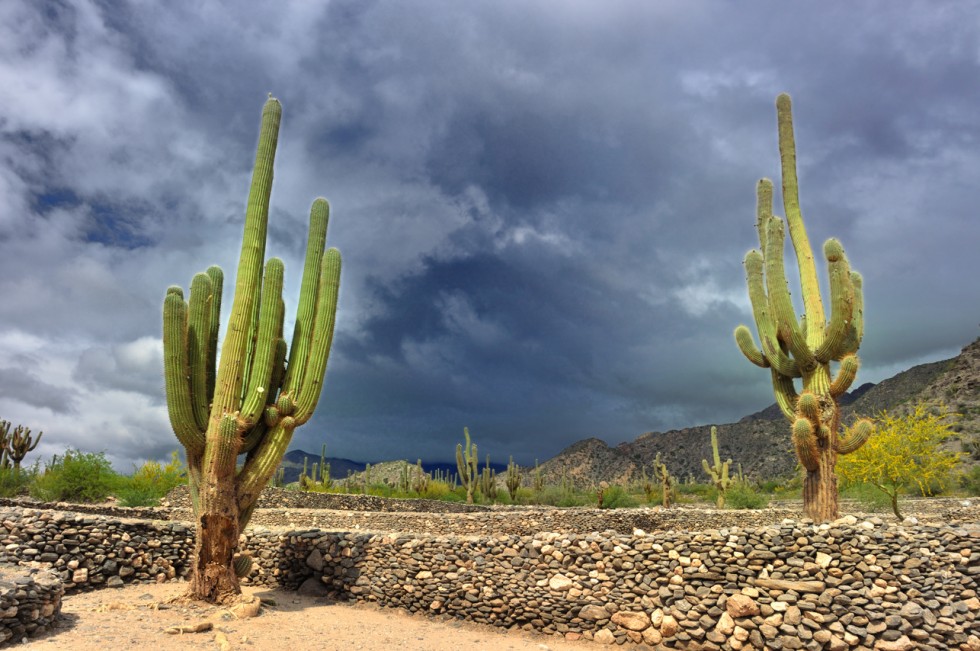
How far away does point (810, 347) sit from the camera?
40.7ft

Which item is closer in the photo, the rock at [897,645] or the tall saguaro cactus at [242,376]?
the rock at [897,645]

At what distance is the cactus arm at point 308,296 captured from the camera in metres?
10.9

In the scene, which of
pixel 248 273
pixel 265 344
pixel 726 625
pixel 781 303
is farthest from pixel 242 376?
pixel 781 303

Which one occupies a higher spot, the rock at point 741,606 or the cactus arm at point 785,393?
the cactus arm at point 785,393

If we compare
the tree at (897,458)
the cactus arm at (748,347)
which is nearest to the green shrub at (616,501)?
the tree at (897,458)

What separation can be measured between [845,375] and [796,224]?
403cm

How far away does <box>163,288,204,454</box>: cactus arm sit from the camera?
978 centimetres

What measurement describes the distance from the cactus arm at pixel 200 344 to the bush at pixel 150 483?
48.5ft

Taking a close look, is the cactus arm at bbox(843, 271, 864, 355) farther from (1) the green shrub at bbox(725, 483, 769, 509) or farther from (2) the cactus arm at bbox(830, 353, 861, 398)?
(1) the green shrub at bbox(725, 483, 769, 509)

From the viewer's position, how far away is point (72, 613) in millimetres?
9172

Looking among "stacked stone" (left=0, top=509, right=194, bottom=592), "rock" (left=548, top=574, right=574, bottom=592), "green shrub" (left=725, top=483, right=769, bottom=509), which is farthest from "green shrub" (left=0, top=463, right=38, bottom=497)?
"green shrub" (left=725, top=483, right=769, bottom=509)

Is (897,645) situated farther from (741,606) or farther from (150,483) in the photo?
(150,483)

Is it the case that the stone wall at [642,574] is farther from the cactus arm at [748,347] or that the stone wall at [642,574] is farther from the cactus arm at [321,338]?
the cactus arm at [748,347]

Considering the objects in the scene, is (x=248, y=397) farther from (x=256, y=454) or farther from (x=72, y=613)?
(x=72, y=613)
